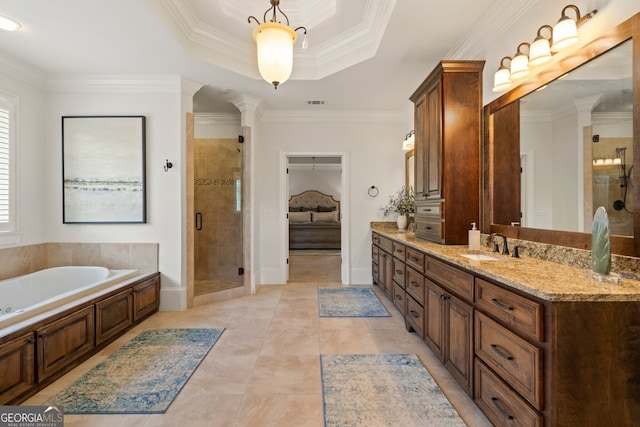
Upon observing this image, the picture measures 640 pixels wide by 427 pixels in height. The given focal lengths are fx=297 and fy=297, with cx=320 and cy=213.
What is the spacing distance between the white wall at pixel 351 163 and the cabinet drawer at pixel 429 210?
Answer: 1557mm

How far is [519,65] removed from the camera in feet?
6.48

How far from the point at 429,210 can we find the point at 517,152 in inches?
35.1

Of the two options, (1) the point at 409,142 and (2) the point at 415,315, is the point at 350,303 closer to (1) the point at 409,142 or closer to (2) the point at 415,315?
(2) the point at 415,315

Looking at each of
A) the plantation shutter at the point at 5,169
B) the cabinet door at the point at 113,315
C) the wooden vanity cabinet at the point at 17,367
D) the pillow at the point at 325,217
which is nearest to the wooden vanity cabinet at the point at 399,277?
the cabinet door at the point at 113,315

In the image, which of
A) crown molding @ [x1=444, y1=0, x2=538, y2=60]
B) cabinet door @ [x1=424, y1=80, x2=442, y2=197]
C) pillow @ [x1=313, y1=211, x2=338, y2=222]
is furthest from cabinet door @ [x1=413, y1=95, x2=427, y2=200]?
pillow @ [x1=313, y1=211, x2=338, y2=222]

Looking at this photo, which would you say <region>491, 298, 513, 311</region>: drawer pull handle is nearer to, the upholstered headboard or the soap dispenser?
the soap dispenser

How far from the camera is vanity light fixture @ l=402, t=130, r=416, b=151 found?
159 inches

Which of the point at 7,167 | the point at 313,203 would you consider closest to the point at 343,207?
the point at 7,167

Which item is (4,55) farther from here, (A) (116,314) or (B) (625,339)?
(B) (625,339)

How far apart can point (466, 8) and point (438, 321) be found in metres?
2.33

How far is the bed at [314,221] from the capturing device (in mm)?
7984

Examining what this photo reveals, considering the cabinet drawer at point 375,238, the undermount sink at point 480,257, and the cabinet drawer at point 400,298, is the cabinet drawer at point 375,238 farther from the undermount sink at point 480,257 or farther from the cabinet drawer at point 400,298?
the undermount sink at point 480,257

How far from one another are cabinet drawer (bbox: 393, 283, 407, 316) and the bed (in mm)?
4690

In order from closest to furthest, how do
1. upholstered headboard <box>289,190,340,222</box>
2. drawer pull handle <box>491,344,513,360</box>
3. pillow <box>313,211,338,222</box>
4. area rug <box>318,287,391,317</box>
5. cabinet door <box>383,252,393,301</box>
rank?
drawer pull handle <box>491,344,513,360</box>
area rug <box>318,287,391,317</box>
cabinet door <box>383,252,393,301</box>
pillow <box>313,211,338,222</box>
upholstered headboard <box>289,190,340,222</box>
